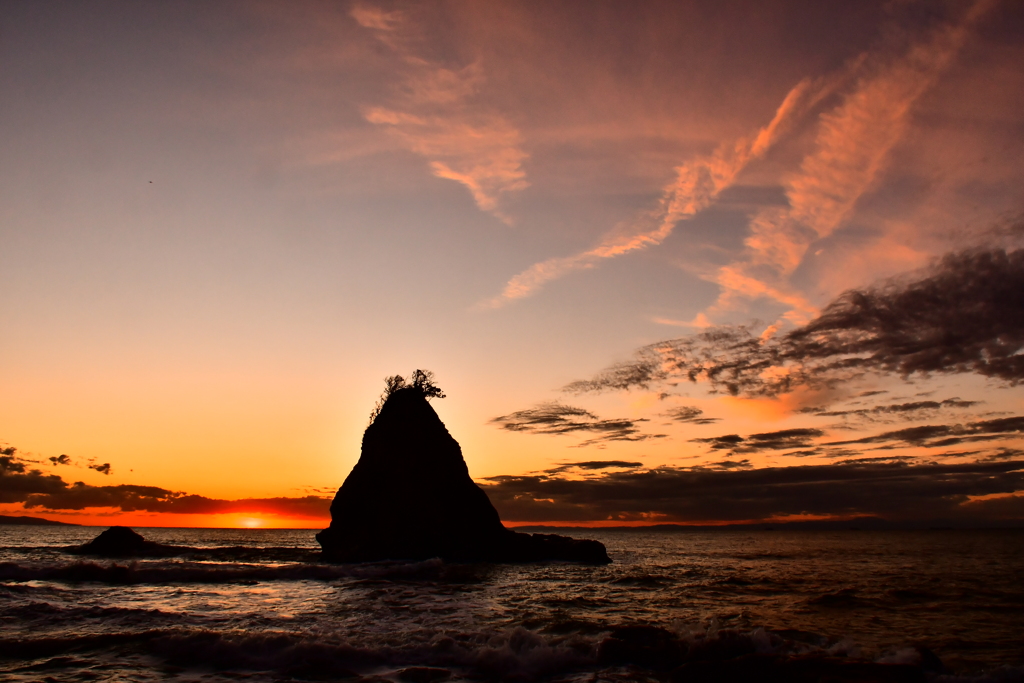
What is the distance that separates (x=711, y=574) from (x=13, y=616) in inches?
1471

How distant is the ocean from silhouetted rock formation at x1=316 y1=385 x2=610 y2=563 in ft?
30.4

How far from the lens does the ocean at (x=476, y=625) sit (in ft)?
39.6

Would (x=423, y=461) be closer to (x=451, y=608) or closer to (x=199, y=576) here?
(x=199, y=576)

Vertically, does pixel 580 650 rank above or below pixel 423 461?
below

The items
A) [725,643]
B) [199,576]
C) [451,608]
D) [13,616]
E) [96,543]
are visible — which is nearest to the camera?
[725,643]

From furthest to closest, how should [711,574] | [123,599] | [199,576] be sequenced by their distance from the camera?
[711,574], [199,576], [123,599]

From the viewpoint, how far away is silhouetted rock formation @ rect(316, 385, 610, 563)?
42.6 meters

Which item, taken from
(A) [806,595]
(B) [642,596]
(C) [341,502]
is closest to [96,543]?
(C) [341,502]

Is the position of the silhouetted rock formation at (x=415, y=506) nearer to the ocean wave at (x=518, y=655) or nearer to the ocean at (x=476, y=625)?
the ocean at (x=476, y=625)

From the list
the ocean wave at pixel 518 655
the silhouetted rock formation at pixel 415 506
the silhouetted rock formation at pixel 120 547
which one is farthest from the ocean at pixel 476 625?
the silhouetted rock formation at pixel 120 547

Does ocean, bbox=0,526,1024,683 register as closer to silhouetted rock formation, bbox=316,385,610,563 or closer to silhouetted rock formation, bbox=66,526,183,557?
silhouetted rock formation, bbox=316,385,610,563

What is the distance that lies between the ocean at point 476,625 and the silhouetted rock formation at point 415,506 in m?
9.26

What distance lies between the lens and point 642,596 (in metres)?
25.4

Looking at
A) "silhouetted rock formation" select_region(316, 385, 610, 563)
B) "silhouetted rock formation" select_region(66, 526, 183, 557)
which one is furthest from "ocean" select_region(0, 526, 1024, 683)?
"silhouetted rock formation" select_region(66, 526, 183, 557)
